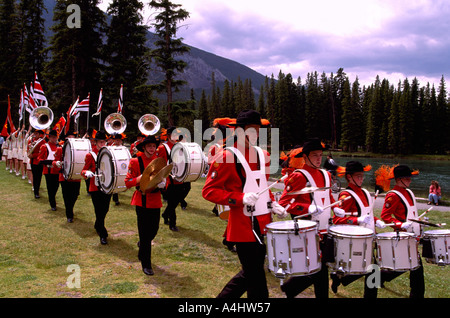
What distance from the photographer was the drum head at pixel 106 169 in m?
6.44

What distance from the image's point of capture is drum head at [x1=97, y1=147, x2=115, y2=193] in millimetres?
6438

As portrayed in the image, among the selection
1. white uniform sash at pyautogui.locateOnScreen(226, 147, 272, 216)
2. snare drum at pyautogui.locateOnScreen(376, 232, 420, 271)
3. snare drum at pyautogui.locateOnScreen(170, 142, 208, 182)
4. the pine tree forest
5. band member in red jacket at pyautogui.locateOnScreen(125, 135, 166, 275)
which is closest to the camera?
white uniform sash at pyautogui.locateOnScreen(226, 147, 272, 216)

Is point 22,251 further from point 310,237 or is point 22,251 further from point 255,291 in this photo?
point 310,237

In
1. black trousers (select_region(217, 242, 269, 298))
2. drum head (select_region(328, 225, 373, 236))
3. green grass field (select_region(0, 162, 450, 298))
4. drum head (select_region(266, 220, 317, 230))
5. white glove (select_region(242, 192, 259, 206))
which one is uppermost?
white glove (select_region(242, 192, 259, 206))

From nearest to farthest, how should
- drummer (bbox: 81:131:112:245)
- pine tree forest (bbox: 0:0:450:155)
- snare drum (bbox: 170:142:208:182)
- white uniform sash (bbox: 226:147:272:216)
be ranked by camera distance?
white uniform sash (bbox: 226:147:272:216) → drummer (bbox: 81:131:112:245) → snare drum (bbox: 170:142:208:182) → pine tree forest (bbox: 0:0:450:155)

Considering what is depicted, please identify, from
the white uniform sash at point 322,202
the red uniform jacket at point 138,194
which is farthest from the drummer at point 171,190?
the white uniform sash at point 322,202

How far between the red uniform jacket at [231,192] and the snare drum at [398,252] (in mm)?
1512

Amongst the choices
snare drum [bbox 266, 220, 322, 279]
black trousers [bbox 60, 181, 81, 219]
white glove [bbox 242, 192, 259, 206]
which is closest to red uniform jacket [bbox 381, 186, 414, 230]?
snare drum [bbox 266, 220, 322, 279]

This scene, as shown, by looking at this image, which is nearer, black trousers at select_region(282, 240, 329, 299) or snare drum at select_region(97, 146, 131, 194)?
black trousers at select_region(282, 240, 329, 299)

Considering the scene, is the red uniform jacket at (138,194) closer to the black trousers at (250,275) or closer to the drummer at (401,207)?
the black trousers at (250,275)

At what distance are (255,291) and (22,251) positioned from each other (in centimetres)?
501

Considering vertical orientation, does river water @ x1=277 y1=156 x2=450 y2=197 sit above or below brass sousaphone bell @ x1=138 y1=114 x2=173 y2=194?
below

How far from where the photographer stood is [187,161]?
27.7ft

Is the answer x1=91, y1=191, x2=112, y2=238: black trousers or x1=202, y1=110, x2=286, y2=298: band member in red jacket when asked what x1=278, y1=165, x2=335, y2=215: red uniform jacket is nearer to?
x1=202, y1=110, x2=286, y2=298: band member in red jacket
